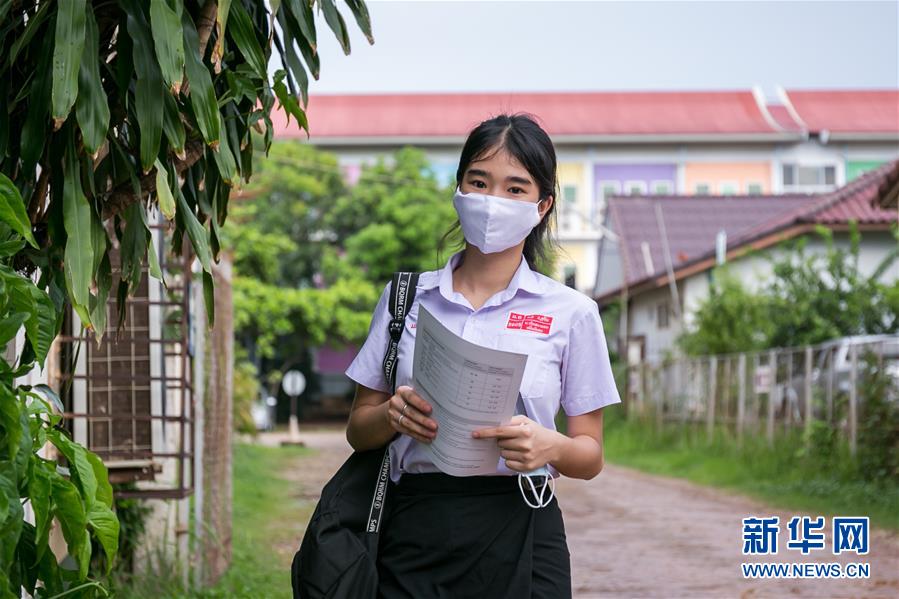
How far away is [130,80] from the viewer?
3.60 meters

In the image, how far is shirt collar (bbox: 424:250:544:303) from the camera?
10.4 feet

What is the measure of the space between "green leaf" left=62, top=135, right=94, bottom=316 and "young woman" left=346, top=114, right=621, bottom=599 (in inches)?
27.8

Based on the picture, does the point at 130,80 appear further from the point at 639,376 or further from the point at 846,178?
the point at 846,178

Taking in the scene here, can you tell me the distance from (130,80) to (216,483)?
4813 millimetres

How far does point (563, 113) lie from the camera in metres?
50.3

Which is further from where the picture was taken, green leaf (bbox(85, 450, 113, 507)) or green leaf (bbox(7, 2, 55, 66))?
green leaf (bbox(7, 2, 55, 66))

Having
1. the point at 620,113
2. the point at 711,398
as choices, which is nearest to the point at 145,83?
the point at 711,398

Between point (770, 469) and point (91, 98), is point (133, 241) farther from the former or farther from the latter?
point (770, 469)

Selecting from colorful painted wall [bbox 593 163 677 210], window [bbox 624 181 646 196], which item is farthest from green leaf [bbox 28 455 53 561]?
window [bbox 624 181 646 196]

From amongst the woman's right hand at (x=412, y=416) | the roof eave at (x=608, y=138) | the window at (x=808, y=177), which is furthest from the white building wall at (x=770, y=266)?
the window at (x=808, y=177)

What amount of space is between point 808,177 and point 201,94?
47.0 meters

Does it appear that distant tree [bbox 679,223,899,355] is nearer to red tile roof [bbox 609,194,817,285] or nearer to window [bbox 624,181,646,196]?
red tile roof [bbox 609,194,817,285]

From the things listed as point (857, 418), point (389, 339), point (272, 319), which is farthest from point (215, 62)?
point (272, 319)

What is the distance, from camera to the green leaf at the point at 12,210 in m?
2.76
